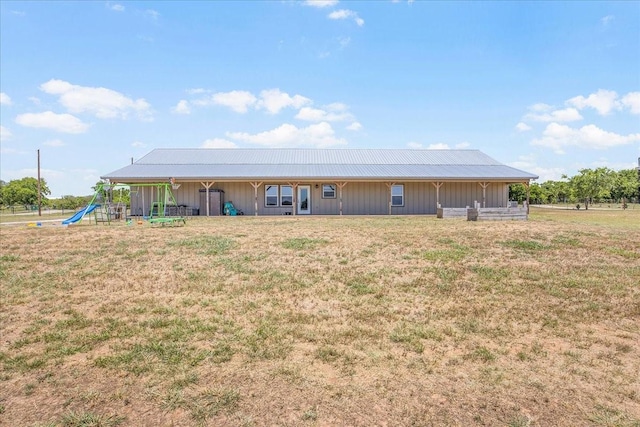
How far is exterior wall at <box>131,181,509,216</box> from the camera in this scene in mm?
24250

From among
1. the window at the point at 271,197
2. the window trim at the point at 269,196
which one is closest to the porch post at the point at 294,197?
the window trim at the point at 269,196

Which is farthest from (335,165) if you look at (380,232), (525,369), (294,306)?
(525,369)

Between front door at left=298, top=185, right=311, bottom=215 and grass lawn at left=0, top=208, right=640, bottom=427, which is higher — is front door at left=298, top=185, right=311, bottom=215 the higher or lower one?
the higher one

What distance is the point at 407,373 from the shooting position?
3.84 meters

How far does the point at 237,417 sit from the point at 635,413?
129 inches

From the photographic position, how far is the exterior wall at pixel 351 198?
24250 mm

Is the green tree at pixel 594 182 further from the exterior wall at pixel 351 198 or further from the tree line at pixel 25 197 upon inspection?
the tree line at pixel 25 197

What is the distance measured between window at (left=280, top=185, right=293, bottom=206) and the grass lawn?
15599mm

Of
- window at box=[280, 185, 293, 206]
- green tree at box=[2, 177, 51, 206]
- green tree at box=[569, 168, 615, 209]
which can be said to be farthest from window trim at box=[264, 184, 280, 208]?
green tree at box=[2, 177, 51, 206]

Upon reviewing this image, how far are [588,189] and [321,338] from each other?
1814 inches

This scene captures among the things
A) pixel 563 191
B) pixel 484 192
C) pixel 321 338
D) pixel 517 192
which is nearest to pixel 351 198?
pixel 484 192

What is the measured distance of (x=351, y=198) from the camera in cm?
2488

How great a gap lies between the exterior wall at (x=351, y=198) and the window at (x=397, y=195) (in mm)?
256

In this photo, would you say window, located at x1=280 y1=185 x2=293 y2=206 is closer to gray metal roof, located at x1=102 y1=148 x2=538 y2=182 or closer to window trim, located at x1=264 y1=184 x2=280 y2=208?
window trim, located at x1=264 y1=184 x2=280 y2=208
